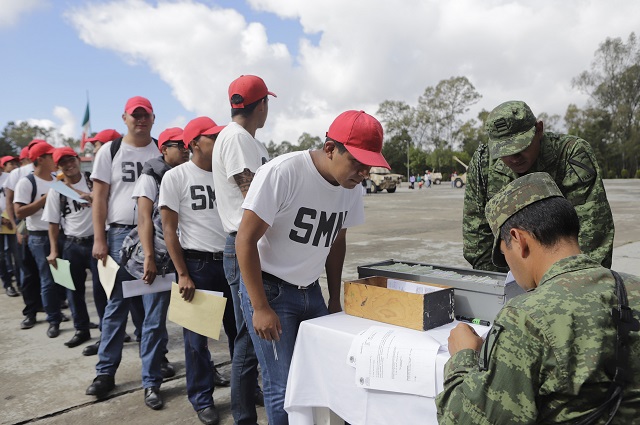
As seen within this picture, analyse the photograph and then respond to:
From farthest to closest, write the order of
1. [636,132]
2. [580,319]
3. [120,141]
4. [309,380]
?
[636,132] → [120,141] → [309,380] → [580,319]

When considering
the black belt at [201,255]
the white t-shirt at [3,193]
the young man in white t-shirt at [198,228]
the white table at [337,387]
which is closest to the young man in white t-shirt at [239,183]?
the young man in white t-shirt at [198,228]

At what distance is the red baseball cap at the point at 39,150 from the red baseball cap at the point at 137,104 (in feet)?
6.48

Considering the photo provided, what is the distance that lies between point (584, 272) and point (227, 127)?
203 centimetres

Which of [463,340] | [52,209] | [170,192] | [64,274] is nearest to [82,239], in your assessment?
[64,274]

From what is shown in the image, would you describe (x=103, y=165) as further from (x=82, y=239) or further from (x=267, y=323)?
(x=267, y=323)

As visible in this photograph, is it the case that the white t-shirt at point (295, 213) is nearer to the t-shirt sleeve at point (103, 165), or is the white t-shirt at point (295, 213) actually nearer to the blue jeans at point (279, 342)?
the blue jeans at point (279, 342)

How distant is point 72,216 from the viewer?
455 cm

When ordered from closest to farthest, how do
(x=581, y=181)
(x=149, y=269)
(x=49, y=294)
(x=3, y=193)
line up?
(x=581, y=181), (x=149, y=269), (x=49, y=294), (x=3, y=193)

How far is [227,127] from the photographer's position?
9.20 feet

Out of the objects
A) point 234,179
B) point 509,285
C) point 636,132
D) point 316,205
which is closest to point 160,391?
point 234,179

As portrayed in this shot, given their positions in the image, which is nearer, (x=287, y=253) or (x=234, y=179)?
(x=287, y=253)

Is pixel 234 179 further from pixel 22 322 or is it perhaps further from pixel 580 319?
pixel 22 322

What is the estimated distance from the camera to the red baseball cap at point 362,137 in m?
2.01

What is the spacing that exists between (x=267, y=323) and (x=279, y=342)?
151mm
